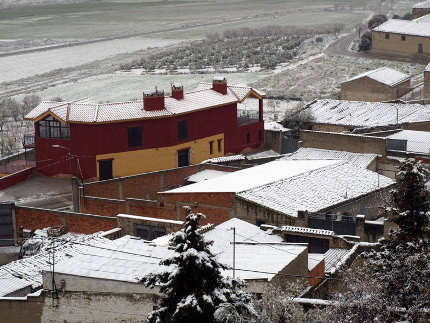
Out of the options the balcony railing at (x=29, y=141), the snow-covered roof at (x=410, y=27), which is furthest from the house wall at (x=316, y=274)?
the snow-covered roof at (x=410, y=27)

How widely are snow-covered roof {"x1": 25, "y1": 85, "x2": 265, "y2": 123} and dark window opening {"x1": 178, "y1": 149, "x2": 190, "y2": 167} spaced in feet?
9.02

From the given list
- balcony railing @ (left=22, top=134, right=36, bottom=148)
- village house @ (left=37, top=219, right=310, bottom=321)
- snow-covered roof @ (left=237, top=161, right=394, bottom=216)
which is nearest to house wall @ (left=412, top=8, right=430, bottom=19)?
balcony railing @ (left=22, top=134, right=36, bottom=148)

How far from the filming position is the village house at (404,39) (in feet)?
341

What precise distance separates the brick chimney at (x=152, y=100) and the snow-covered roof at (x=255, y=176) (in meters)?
8.88

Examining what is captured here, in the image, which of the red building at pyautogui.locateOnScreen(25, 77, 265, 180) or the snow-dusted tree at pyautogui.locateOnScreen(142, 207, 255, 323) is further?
the red building at pyautogui.locateOnScreen(25, 77, 265, 180)

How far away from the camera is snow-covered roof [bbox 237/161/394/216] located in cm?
3738

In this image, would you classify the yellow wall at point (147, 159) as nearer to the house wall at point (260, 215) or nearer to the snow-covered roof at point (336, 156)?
the snow-covered roof at point (336, 156)

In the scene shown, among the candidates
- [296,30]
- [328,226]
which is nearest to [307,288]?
[328,226]

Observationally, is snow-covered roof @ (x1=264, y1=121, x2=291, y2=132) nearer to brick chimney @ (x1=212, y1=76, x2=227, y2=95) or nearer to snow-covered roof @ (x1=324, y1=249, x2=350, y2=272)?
brick chimney @ (x1=212, y1=76, x2=227, y2=95)

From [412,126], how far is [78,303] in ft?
123

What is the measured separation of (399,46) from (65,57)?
220ft

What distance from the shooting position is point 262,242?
2941 centimetres

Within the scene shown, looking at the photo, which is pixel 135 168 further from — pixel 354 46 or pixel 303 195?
pixel 354 46

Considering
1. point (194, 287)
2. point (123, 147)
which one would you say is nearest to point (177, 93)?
point (123, 147)
